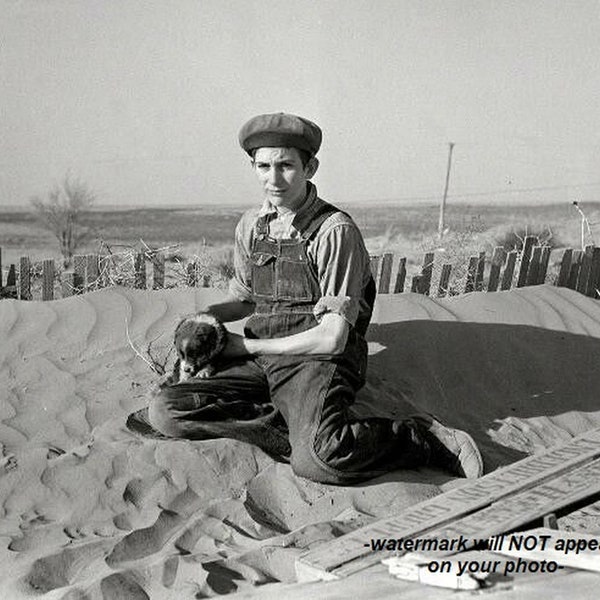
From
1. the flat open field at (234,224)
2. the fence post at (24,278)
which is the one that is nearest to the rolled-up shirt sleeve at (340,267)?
the fence post at (24,278)

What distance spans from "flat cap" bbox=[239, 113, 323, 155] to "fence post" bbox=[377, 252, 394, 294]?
2482 millimetres

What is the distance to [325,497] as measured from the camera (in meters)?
3.72

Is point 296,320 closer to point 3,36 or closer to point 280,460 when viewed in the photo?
point 280,460

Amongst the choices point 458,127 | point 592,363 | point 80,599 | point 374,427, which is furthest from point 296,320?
point 458,127

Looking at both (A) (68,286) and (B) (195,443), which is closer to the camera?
(B) (195,443)

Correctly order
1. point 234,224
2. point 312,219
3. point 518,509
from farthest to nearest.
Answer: point 234,224
point 312,219
point 518,509

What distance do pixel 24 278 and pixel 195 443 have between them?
2823mm

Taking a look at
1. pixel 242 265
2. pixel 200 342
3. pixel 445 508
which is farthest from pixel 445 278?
pixel 445 508

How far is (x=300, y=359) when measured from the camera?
404 centimetres

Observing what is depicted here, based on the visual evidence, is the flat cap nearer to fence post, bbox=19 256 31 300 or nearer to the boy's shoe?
the boy's shoe

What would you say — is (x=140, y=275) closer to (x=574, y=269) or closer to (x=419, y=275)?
(x=419, y=275)

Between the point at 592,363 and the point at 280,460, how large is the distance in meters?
2.33

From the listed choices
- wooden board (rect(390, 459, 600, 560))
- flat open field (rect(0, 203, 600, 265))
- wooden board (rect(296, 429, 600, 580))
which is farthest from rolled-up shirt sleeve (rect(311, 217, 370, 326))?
flat open field (rect(0, 203, 600, 265))

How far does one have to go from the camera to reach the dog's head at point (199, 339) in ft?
13.7
